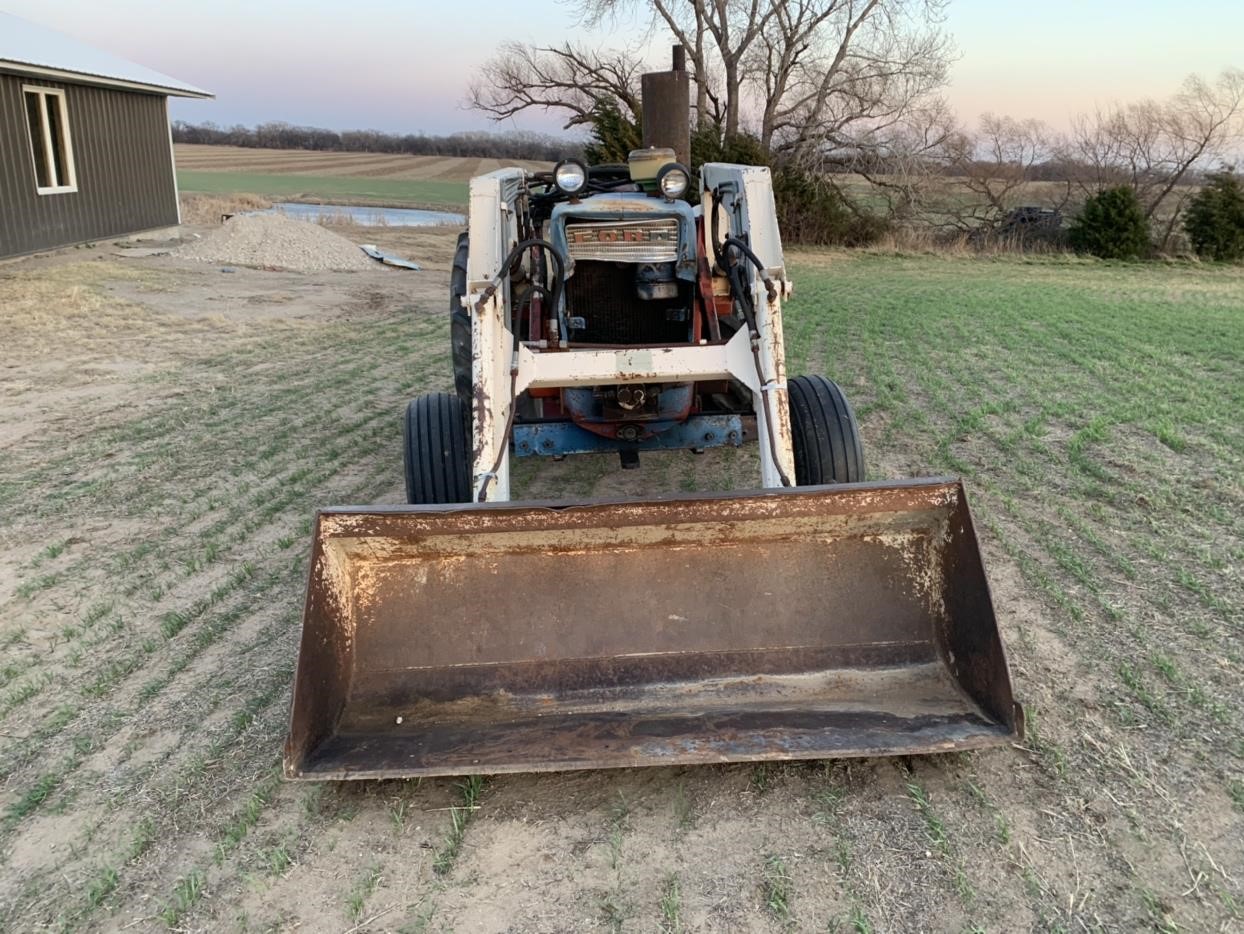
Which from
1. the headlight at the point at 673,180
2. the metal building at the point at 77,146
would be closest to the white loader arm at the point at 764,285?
the headlight at the point at 673,180

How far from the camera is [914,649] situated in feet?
10.7

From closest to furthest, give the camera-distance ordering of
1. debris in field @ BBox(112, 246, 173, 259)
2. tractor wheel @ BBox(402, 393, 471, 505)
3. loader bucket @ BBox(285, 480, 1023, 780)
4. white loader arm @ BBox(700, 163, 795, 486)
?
loader bucket @ BBox(285, 480, 1023, 780) < white loader arm @ BBox(700, 163, 795, 486) < tractor wheel @ BBox(402, 393, 471, 505) < debris in field @ BBox(112, 246, 173, 259)

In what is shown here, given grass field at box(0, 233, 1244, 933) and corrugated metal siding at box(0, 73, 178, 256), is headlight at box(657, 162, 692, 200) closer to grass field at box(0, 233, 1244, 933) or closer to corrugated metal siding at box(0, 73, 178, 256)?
grass field at box(0, 233, 1244, 933)

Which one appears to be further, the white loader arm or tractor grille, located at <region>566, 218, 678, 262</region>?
tractor grille, located at <region>566, 218, 678, 262</region>

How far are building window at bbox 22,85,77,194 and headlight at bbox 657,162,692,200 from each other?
44.8 ft

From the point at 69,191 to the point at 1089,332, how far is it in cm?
1515

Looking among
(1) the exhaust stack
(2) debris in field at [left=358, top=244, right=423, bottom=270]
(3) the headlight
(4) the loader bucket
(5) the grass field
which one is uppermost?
(1) the exhaust stack

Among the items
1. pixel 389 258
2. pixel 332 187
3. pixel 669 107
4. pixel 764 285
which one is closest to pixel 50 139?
pixel 389 258

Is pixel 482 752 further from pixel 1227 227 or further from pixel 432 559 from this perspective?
pixel 1227 227

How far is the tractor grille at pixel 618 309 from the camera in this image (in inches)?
203

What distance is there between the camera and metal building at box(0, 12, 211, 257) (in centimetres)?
1446

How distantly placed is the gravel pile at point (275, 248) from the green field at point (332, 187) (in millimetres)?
16509

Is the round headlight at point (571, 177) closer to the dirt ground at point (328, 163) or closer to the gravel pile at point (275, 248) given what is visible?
the gravel pile at point (275, 248)

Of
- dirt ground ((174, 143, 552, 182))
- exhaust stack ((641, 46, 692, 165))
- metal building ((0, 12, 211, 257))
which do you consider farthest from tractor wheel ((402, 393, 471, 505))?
dirt ground ((174, 143, 552, 182))
